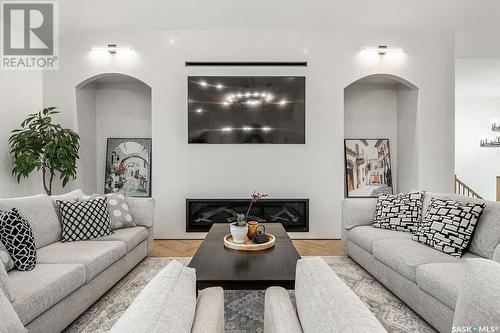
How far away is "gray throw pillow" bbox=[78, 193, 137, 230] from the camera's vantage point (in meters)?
3.06

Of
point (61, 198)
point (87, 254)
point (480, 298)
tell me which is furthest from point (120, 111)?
point (480, 298)

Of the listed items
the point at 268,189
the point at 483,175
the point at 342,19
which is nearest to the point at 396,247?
the point at 268,189

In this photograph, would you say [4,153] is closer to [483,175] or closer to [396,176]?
[396,176]

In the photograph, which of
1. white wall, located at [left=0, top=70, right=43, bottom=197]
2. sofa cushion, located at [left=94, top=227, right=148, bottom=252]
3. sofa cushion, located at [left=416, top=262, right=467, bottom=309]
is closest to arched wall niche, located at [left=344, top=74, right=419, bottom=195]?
sofa cushion, located at [left=416, top=262, right=467, bottom=309]

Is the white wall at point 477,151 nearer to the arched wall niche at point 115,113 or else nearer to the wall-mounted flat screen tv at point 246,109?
the wall-mounted flat screen tv at point 246,109

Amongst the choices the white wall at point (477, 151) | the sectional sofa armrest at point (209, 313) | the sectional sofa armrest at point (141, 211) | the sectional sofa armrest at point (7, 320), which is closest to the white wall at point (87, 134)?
the sectional sofa armrest at point (141, 211)

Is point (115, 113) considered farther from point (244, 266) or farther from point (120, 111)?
point (244, 266)

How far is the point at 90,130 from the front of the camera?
15.3 ft

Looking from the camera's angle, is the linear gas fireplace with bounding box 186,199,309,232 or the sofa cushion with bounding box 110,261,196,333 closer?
the sofa cushion with bounding box 110,261,196,333

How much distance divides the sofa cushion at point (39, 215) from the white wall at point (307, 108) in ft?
5.64

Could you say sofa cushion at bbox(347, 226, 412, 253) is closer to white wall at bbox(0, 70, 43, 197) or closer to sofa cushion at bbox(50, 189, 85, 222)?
sofa cushion at bbox(50, 189, 85, 222)

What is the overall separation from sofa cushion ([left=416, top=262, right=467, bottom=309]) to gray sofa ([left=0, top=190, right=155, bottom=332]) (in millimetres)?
2252

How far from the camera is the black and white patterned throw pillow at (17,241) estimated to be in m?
1.96

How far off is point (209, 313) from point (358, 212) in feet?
8.91
